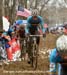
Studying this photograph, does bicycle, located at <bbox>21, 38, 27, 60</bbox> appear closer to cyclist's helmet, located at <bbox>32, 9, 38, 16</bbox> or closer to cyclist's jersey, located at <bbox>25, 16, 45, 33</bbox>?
cyclist's jersey, located at <bbox>25, 16, 45, 33</bbox>

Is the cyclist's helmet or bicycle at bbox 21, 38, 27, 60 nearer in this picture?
the cyclist's helmet

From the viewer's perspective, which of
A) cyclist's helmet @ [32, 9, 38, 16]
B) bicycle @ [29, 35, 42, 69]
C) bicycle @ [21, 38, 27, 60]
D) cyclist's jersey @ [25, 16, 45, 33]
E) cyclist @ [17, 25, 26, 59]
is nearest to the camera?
cyclist's helmet @ [32, 9, 38, 16]

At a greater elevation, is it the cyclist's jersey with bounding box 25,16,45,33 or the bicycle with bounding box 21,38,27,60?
the cyclist's jersey with bounding box 25,16,45,33

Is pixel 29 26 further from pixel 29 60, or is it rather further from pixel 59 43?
pixel 59 43

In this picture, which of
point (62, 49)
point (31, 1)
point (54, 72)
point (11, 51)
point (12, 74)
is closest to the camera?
point (62, 49)

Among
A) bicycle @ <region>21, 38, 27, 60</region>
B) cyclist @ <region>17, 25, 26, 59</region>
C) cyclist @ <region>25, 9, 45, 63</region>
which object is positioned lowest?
bicycle @ <region>21, 38, 27, 60</region>

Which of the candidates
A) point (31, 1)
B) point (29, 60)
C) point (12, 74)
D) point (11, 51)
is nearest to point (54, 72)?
point (12, 74)

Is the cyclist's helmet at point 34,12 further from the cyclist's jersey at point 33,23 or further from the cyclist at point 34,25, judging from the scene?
the cyclist's jersey at point 33,23

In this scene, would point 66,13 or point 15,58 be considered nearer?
point 15,58

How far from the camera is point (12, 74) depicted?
34.0 ft

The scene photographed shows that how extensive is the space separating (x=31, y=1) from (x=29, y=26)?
144ft

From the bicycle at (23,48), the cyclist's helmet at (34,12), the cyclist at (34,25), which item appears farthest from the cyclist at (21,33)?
the cyclist's helmet at (34,12)

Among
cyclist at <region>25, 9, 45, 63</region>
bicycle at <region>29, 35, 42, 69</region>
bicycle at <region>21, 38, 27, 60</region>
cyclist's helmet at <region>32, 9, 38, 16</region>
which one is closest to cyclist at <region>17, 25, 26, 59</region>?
bicycle at <region>21, 38, 27, 60</region>

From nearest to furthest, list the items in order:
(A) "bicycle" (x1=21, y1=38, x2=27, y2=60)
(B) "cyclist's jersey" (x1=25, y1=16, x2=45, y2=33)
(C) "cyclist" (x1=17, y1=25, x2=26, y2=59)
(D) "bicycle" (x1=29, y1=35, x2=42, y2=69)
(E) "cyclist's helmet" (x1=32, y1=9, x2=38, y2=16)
Answer: (E) "cyclist's helmet" (x1=32, y1=9, x2=38, y2=16) < (B) "cyclist's jersey" (x1=25, y1=16, x2=45, y2=33) < (D) "bicycle" (x1=29, y1=35, x2=42, y2=69) < (C) "cyclist" (x1=17, y1=25, x2=26, y2=59) < (A) "bicycle" (x1=21, y1=38, x2=27, y2=60)
